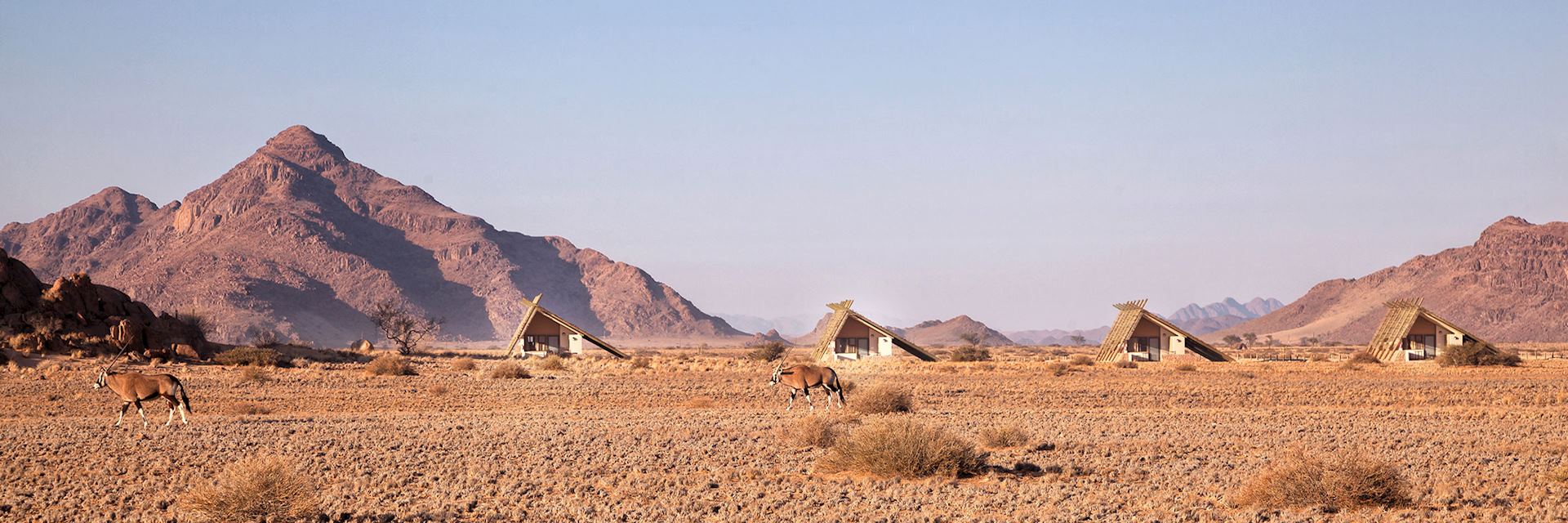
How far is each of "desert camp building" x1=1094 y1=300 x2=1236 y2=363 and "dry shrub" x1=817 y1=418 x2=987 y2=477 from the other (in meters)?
40.3

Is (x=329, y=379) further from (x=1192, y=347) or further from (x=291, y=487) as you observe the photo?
(x=1192, y=347)

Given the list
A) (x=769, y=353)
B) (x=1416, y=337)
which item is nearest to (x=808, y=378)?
(x=769, y=353)

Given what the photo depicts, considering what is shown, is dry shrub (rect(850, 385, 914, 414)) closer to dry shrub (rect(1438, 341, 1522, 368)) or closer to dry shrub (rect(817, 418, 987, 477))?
dry shrub (rect(817, 418, 987, 477))

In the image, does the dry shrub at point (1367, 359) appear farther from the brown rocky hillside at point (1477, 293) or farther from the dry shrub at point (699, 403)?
the brown rocky hillside at point (1477, 293)

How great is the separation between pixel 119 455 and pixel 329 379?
2096 centimetres

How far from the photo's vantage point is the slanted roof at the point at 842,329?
5419 centimetres

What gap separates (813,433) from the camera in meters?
18.1

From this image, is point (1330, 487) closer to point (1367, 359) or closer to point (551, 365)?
point (551, 365)

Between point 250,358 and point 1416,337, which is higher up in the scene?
point 1416,337

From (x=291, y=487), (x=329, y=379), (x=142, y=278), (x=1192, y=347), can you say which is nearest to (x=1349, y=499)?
(x=291, y=487)

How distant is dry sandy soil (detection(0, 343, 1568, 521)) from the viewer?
41.7 ft

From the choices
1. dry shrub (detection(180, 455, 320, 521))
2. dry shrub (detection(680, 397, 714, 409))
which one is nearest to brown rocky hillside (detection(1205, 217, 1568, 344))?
dry shrub (detection(680, 397, 714, 409))

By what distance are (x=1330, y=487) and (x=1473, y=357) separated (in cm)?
4107

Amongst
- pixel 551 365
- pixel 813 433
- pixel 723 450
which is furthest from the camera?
pixel 551 365
